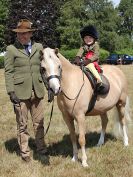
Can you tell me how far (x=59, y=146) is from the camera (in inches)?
325

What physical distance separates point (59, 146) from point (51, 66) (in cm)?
282

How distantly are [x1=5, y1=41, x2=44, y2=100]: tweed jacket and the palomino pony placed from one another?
53 centimetres

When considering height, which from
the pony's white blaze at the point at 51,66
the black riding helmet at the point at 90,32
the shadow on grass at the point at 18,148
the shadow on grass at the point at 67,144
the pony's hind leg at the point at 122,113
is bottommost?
the shadow on grass at the point at 67,144

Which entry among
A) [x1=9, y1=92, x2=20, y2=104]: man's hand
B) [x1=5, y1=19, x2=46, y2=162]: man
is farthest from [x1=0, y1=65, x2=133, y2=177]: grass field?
[x1=9, y1=92, x2=20, y2=104]: man's hand

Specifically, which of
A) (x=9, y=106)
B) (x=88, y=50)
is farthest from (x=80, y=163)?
(x=9, y=106)

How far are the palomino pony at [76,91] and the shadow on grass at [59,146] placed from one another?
350 millimetres

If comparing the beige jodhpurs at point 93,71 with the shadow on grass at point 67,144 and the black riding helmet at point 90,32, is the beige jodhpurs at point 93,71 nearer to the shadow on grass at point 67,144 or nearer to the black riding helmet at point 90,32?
the black riding helmet at point 90,32

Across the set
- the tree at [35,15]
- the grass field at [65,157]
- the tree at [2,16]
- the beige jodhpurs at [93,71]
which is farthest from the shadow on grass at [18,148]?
the tree at [2,16]

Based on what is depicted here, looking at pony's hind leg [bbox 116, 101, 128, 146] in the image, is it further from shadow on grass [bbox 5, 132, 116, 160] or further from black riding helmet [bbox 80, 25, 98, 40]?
black riding helmet [bbox 80, 25, 98, 40]

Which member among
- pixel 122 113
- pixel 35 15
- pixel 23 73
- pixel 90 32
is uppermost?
pixel 35 15

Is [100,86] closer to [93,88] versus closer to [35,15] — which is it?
[93,88]

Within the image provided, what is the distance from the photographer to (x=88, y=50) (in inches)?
298

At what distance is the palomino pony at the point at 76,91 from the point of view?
594cm

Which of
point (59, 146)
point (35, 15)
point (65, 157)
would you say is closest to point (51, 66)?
point (65, 157)
